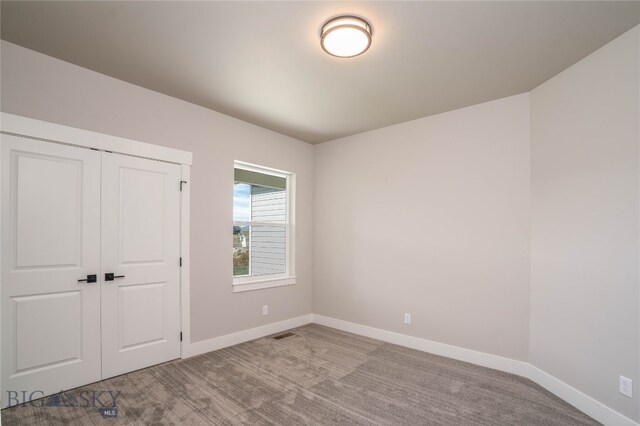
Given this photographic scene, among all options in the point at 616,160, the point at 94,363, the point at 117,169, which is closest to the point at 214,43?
the point at 117,169

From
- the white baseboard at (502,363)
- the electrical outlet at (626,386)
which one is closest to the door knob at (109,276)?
the white baseboard at (502,363)

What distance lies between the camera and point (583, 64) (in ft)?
8.57

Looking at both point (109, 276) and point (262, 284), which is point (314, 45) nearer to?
point (109, 276)

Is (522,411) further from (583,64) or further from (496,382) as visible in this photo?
(583,64)

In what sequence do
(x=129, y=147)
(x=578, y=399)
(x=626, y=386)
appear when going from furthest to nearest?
(x=129, y=147), (x=578, y=399), (x=626, y=386)

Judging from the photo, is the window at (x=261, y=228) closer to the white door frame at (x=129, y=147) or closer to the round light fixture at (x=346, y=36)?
the white door frame at (x=129, y=147)

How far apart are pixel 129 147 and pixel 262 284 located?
2.33 meters

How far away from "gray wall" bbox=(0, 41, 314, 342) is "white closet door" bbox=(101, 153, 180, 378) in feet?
0.83

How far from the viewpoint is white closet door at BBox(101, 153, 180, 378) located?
299cm

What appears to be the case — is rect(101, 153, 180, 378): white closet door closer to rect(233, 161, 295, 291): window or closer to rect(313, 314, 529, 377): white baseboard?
rect(233, 161, 295, 291): window

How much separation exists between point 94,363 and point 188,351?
0.89 metres

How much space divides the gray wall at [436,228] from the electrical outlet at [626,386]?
2.96 feet

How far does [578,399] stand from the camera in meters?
2.58

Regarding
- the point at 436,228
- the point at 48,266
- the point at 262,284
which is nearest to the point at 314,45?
the point at 436,228
